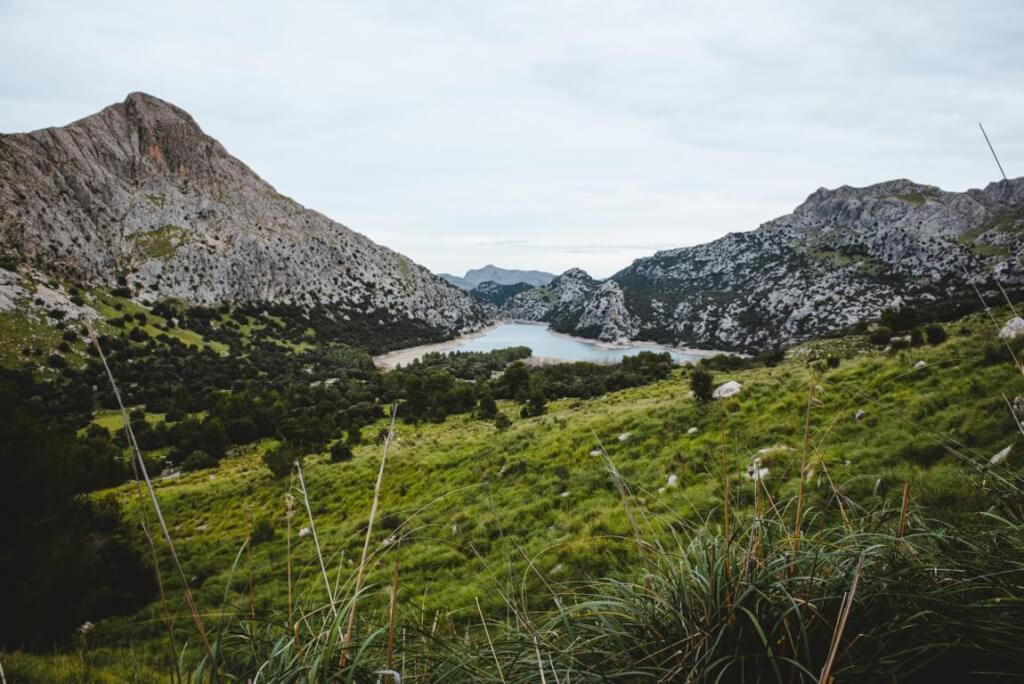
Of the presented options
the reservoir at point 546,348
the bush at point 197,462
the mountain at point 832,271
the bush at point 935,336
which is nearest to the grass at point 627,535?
the bush at point 935,336

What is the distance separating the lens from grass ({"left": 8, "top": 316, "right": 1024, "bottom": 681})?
1.87 meters

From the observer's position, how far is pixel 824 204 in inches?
7638

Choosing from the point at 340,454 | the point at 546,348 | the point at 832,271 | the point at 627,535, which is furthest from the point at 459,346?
the point at 627,535

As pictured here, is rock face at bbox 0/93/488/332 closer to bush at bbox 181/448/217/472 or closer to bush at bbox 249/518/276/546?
bush at bbox 181/448/217/472

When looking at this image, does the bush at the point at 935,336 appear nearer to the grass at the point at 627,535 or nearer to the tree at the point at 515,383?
the grass at the point at 627,535

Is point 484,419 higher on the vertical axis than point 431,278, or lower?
lower

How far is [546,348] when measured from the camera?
16500 centimetres

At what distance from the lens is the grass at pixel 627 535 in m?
1.87

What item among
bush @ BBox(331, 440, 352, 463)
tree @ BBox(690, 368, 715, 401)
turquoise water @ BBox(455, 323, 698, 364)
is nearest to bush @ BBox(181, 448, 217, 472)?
bush @ BBox(331, 440, 352, 463)

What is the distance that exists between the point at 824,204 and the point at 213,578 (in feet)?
816

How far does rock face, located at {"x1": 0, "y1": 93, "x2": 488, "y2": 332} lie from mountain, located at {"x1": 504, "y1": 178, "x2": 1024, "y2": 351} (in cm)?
9364

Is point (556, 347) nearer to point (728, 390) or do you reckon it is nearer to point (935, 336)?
point (935, 336)

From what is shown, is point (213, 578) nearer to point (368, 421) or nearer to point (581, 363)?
point (368, 421)

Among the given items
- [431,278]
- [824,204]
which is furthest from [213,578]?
[824,204]
